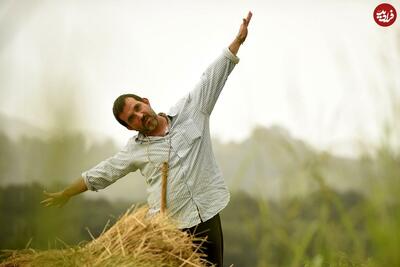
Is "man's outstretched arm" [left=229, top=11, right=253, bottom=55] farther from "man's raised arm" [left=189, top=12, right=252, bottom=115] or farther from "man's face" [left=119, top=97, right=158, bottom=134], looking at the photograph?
"man's face" [left=119, top=97, right=158, bottom=134]

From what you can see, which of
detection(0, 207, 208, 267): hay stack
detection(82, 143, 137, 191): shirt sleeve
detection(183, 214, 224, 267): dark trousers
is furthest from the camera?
detection(82, 143, 137, 191): shirt sleeve

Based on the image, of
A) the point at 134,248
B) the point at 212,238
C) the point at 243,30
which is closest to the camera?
the point at 134,248

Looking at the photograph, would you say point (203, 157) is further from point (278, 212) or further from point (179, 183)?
point (278, 212)

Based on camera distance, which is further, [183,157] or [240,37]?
[240,37]

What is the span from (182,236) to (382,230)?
144cm

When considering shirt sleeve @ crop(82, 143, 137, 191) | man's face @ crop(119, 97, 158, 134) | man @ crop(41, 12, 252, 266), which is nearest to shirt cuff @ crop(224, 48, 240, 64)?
man @ crop(41, 12, 252, 266)

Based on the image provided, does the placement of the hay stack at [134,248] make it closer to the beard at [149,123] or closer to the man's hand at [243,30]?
the beard at [149,123]

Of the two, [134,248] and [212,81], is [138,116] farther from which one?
[134,248]

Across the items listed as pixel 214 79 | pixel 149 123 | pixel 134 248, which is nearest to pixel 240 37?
pixel 214 79

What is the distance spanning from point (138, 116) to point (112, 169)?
0.31 meters

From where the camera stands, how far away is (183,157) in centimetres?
251

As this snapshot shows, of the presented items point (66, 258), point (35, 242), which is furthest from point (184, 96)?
A: point (35, 242)

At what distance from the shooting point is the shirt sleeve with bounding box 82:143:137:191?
2.62 m

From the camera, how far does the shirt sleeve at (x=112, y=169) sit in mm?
2623
